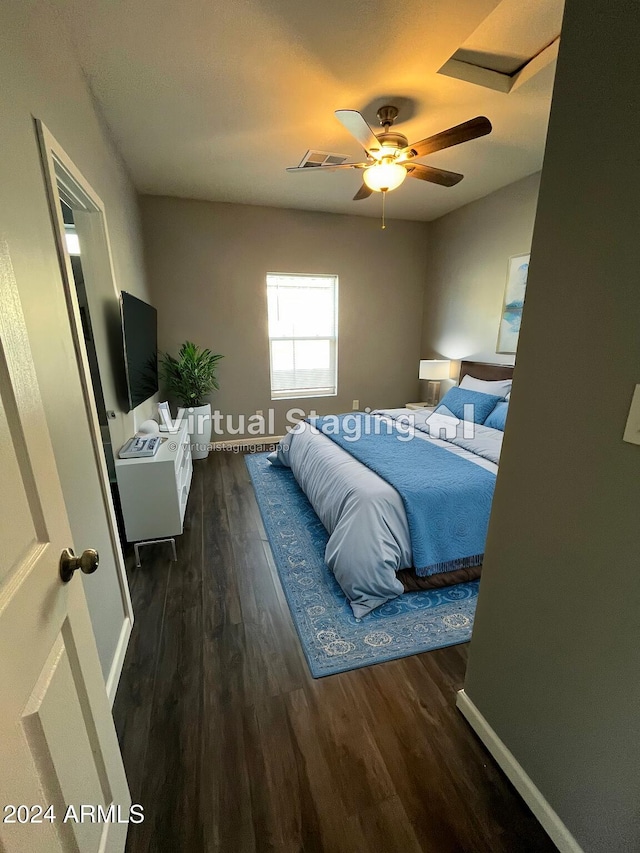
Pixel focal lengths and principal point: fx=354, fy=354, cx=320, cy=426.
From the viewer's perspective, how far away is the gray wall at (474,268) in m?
3.44

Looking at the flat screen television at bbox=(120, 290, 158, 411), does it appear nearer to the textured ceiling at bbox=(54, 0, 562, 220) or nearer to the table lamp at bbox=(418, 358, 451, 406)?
the textured ceiling at bbox=(54, 0, 562, 220)

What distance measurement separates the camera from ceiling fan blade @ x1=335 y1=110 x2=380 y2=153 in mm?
1831

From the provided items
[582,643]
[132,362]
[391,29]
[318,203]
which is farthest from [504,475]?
[318,203]

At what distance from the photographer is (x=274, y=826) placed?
1068mm

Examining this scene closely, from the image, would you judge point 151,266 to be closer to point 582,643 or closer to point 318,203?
point 318,203

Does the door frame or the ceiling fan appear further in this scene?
the ceiling fan

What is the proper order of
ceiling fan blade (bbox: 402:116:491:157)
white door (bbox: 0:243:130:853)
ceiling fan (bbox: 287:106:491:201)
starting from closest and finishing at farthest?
white door (bbox: 0:243:130:853) → ceiling fan blade (bbox: 402:116:491:157) → ceiling fan (bbox: 287:106:491:201)

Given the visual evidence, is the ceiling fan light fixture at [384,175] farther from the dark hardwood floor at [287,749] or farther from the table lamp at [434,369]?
the dark hardwood floor at [287,749]

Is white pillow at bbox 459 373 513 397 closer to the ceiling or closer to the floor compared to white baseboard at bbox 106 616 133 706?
closer to the ceiling

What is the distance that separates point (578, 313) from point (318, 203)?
3.85m

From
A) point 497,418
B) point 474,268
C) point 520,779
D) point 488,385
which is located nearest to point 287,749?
point 520,779

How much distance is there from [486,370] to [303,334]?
7.40 ft

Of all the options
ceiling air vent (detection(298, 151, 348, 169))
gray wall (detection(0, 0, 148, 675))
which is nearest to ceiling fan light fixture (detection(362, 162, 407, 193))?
Result: ceiling air vent (detection(298, 151, 348, 169))

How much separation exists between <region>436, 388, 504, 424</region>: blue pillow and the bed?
2.30ft
